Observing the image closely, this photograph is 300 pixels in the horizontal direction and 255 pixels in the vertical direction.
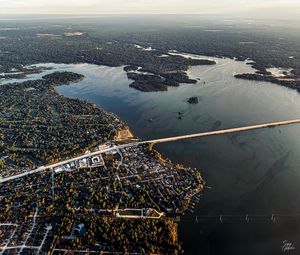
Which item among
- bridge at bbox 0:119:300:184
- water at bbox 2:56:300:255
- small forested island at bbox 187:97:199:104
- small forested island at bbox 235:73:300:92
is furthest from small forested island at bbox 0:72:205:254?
small forested island at bbox 235:73:300:92

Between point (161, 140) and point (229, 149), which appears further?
point (161, 140)

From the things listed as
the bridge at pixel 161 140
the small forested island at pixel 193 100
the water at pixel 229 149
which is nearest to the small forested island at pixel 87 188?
the bridge at pixel 161 140

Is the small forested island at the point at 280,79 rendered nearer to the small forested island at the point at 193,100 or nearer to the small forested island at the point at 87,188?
the small forested island at the point at 193,100

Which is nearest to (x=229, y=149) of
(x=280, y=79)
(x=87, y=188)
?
(x=87, y=188)

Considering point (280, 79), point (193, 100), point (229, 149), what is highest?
point (229, 149)

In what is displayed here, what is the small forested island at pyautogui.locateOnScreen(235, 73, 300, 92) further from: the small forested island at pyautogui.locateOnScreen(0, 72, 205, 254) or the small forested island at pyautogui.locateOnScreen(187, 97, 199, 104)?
the small forested island at pyautogui.locateOnScreen(0, 72, 205, 254)

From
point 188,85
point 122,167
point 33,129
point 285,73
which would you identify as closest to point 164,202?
point 122,167

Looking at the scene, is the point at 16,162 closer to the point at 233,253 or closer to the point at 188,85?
the point at 233,253

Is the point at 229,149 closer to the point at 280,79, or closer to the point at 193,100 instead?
the point at 193,100
